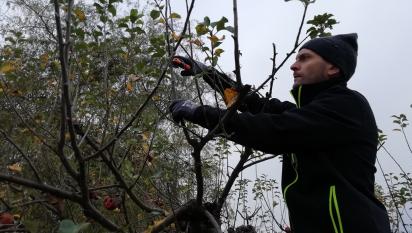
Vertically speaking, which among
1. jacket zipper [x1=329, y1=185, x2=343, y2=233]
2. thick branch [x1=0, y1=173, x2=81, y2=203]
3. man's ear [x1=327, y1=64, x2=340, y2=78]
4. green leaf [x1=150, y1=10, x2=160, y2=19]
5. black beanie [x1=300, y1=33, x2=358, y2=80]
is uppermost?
green leaf [x1=150, y1=10, x2=160, y2=19]

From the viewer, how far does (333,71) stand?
5.45ft

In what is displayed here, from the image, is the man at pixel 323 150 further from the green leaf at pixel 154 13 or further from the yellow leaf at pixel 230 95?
the green leaf at pixel 154 13

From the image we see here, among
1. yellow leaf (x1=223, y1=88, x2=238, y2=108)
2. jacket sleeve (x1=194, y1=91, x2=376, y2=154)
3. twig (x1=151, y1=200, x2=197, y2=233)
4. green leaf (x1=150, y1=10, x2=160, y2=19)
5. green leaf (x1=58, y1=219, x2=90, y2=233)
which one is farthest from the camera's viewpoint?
green leaf (x1=150, y1=10, x2=160, y2=19)

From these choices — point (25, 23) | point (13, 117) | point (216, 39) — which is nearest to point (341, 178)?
point (216, 39)

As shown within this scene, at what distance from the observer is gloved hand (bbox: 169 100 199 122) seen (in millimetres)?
1485

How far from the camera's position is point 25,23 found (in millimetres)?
6262

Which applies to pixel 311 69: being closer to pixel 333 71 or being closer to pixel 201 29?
pixel 333 71

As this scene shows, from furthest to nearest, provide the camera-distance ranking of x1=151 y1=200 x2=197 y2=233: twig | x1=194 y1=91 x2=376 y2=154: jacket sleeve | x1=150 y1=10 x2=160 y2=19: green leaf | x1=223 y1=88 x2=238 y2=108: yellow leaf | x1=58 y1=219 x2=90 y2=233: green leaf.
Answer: x1=150 y1=10 x2=160 y2=19: green leaf < x1=151 y1=200 x2=197 y2=233: twig < x1=194 y1=91 x2=376 y2=154: jacket sleeve < x1=223 y1=88 x2=238 y2=108: yellow leaf < x1=58 y1=219 x2=90 y2=233: green leaf

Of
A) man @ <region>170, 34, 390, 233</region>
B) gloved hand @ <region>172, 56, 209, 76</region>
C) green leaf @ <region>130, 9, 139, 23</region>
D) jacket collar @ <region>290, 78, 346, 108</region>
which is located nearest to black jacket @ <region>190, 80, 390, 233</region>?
man @ <region>170, 34, 390, 233</region>

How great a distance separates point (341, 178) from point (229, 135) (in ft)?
1.18

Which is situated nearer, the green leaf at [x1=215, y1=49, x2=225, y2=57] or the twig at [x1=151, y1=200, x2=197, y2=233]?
the twig at [x1=151, y1=200, x2=197, y2=233]

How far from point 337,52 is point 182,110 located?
628mm

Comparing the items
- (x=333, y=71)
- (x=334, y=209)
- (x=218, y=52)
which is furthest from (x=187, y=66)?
(x=334, y=209)

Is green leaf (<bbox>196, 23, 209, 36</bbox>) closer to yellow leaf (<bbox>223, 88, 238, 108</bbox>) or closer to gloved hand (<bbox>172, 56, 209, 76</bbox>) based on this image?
gloved hand (<bbox>172, 56, 209, 76</bbox>)
